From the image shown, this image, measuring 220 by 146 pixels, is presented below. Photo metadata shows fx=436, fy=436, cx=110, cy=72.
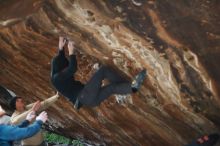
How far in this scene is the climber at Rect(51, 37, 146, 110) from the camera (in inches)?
253

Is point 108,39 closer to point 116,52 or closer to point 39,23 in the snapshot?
point 116,52

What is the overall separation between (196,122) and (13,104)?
3213mm

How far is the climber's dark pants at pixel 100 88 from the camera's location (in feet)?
21.3

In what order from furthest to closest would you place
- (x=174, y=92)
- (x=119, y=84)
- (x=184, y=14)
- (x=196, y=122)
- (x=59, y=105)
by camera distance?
(x=59, y=105) < (x=196, y=122) < (x=174, y=92) < (x=119, y=84) < (x=184, y=14)

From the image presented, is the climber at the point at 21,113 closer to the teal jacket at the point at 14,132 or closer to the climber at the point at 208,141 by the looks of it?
the teal jacket at the point at 14,132

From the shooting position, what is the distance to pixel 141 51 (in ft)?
21.3

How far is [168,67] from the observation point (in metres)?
6.60

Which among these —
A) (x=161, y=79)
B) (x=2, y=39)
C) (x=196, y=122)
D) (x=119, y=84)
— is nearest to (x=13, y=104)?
(x=2, y=39)

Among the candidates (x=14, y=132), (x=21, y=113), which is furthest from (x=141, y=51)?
(x=21, y=113)

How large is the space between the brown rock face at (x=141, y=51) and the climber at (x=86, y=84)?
36 cm

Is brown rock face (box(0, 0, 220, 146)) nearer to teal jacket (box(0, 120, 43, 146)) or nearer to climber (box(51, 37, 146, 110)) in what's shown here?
climber (box(51, 37, 146, 110))

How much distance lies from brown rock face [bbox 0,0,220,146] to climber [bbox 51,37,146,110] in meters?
0.36

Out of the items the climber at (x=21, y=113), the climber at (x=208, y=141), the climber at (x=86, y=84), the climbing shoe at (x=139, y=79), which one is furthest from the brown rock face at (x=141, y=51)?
the climber at (x=21, y=113)

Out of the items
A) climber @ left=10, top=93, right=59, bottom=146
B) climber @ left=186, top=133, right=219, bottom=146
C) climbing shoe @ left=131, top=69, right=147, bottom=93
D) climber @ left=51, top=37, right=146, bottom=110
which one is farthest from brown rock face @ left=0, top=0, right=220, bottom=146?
climber @ left=10, top=93, right=59, bottom=146
